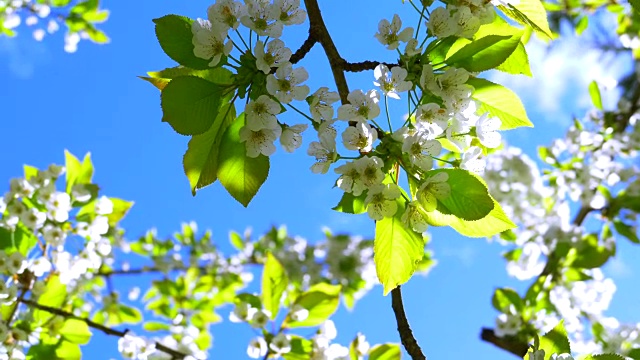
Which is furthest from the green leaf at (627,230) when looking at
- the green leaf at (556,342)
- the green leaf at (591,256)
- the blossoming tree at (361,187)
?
the green leaf at (556,342)

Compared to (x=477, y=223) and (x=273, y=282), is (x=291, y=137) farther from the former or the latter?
(x=273, y=282)

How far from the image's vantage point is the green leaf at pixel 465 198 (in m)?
0.70

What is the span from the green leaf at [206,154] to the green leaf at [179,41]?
78 mm

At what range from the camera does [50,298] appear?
1536 mm

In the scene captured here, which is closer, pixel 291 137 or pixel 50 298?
pixel 291 137

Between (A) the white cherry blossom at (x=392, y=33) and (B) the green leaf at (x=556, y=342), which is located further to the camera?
(B) the green leaf at (x=556, y=342)

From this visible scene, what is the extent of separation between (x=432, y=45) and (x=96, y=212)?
1236 mm

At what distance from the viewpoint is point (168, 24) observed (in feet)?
2.42

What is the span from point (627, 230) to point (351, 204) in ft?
7.23

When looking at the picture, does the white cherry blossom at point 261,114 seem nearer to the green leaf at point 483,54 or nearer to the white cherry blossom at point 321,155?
the white cherry blossom at point 321,155

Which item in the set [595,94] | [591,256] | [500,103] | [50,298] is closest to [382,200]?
[500,103]

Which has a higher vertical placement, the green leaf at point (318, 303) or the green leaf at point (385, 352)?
the green leaf at point (318, 303)

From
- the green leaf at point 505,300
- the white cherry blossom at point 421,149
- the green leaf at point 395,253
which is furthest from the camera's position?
the green leaf at point 505,300

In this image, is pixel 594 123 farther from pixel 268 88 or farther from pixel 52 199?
pixel 268 88
